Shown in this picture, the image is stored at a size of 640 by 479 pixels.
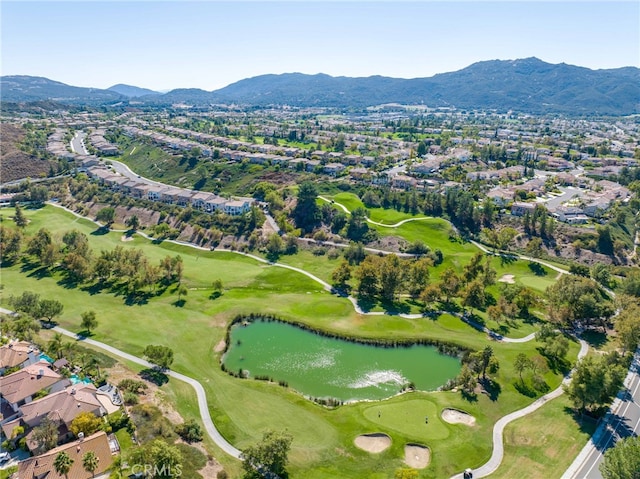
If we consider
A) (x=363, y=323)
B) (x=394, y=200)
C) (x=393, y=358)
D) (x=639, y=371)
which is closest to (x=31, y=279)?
(x=363, y=323)

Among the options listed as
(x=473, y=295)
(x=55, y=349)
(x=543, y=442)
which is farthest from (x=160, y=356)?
(x=473, y=295)

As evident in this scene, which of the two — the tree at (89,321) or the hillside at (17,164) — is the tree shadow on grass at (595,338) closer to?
the tree at (89,321)

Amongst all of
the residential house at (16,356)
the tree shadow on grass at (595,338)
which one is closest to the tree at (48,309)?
the residential house at (16,356)

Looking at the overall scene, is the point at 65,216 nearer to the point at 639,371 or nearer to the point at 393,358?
the point at 393,358

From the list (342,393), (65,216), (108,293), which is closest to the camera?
(342,393)

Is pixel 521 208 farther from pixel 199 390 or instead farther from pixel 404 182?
pixel 199 390

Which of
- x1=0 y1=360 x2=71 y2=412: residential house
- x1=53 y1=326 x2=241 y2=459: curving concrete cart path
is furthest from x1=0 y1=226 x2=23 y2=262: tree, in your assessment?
x1=0 y1=360 x2=71 y2=412: residential house

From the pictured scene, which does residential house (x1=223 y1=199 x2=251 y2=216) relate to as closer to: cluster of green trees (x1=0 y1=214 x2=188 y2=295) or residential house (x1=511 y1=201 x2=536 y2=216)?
cluster of green trees (x1=0 y1=214 x2=188 y2=295)
